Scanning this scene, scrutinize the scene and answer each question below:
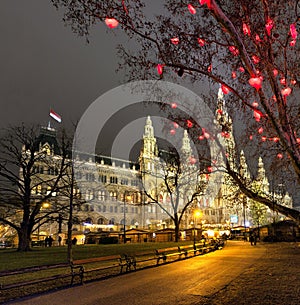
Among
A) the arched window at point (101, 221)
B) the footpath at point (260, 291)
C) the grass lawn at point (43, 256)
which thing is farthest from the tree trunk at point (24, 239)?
the arched window at point (101, 221)

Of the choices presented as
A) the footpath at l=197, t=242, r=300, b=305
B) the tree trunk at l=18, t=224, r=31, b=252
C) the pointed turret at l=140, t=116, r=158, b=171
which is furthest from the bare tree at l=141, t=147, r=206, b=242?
the pointed turret at l=140, t=116, r=158, b=171

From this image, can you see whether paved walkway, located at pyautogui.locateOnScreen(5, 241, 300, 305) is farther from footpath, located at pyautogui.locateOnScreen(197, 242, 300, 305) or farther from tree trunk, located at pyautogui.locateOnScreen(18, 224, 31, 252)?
tree trunk, located at pyautogui.locateOnScreen(18, 224, 31, 252)

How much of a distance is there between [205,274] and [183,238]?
128ft

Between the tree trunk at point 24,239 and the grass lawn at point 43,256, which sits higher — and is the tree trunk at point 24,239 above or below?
above

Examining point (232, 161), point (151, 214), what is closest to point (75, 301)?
point (232, 161)

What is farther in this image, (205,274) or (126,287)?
(205,274)

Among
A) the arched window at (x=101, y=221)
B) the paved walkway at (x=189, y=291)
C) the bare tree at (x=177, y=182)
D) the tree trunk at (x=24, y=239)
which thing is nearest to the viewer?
the paved walkway at (x=189, y=291)

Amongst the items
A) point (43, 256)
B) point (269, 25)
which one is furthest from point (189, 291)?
point (43, 256)

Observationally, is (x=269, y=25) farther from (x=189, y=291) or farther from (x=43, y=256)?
(x=43, y=256)

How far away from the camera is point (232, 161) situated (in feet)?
46.2

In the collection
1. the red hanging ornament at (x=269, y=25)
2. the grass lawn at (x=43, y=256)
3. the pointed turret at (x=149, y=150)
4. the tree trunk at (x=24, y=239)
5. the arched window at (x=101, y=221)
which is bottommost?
the grass lawn at (x=43, y=256)

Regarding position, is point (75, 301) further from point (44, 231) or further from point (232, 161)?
point (44, 231)

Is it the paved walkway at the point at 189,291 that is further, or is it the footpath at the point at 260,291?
the paved walkway at the point at 189,291

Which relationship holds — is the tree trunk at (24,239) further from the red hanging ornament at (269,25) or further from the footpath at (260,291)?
the red hanging ornament at (269,25)
